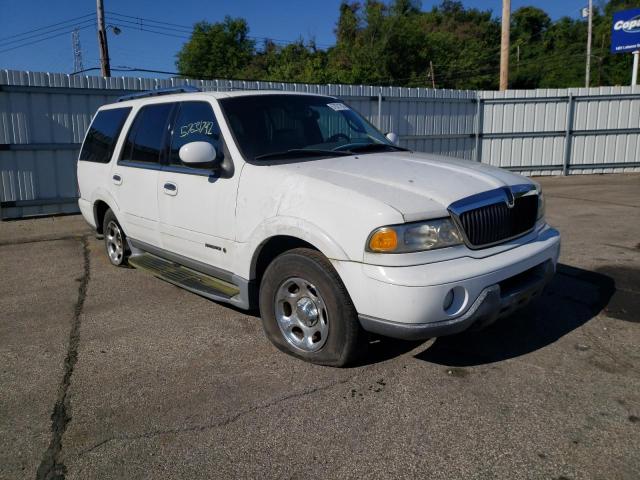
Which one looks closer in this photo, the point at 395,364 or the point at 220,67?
the point at 395,364

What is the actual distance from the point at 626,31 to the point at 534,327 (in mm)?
19926

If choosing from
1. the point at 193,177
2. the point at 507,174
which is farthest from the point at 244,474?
the point at 507,174

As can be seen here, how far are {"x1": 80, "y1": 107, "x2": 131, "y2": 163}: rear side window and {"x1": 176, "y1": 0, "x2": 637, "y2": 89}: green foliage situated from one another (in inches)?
1523

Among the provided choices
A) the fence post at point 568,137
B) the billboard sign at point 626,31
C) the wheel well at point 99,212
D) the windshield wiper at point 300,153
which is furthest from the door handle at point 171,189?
the billboard sign at point 626,31

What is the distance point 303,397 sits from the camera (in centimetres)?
333

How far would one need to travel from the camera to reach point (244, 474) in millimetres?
2641

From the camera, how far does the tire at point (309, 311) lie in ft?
11.1

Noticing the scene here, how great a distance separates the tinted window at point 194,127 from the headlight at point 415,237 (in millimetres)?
1648

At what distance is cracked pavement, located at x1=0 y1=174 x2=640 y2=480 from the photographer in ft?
8.91

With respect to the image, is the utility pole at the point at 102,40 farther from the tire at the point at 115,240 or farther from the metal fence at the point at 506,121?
the tire at the point at 115,240

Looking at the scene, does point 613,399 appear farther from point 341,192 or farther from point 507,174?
point 341,192

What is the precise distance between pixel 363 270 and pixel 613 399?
1.67 meters

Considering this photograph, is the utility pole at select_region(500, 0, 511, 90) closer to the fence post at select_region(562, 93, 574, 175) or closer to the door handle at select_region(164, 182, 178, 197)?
the fence post at select_region(562, 93, 574, 175)

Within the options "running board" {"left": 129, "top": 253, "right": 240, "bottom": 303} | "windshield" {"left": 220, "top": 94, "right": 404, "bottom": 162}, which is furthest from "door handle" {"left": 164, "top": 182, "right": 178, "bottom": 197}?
"windshield" {"left": 220, "top": 94, "right": 404, "bottom": 162}
